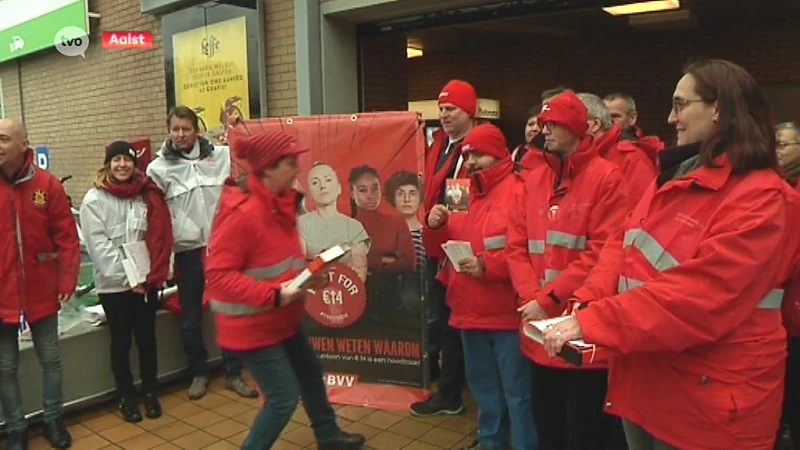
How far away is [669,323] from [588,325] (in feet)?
0.71

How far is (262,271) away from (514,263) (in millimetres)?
1150

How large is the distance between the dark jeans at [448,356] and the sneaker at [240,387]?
136cm

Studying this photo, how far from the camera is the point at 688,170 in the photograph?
1.98 meters

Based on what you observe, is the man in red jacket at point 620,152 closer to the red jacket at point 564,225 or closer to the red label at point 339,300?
the red jacket at point 564,225

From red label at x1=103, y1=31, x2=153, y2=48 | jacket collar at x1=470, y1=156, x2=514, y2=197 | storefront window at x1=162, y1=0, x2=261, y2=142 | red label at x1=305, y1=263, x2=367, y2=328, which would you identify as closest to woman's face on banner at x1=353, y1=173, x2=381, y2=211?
red label at x1=305, y1=263, x2=367, y2=328

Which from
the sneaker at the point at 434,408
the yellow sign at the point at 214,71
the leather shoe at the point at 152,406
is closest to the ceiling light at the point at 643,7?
the yellow sign at the point at 214,71

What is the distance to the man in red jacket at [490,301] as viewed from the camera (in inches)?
120

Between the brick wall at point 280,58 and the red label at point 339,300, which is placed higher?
the brick wall at point 280,58

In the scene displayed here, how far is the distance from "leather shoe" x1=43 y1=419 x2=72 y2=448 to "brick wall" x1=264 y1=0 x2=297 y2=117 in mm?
3328

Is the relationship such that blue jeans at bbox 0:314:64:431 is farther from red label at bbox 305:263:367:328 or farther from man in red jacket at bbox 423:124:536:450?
man in red jacket at bbox 423:124:536:450

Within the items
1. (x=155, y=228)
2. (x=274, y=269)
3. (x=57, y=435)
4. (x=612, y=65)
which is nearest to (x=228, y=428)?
(x=57, y=435)

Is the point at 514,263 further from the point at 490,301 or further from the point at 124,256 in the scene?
the point at 124,256

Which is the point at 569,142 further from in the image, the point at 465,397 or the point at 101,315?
the point at 101,315

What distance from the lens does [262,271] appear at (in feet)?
9.87
